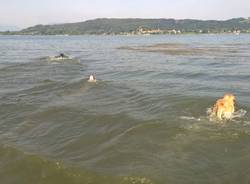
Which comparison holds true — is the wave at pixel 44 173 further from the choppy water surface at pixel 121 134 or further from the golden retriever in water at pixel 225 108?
the golden retriever in water at pixel 225 108

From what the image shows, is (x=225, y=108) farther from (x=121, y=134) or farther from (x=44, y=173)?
(x=44, y=173)

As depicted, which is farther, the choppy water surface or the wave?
the choppy water surface

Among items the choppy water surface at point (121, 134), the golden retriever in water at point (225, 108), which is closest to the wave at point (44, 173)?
the choppy water surface at point (121, 134)

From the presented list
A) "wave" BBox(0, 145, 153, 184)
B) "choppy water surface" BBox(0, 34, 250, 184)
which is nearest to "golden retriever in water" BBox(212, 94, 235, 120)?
"choppy water surface" BBox(0, 34, 250, 184)

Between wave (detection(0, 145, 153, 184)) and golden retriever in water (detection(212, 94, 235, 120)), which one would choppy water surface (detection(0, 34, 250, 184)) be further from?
golden retriever in water (detection(212, 94, 235, 120))

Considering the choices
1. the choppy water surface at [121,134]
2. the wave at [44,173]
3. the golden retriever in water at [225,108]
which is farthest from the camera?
the golden retriever in water at [225,108]

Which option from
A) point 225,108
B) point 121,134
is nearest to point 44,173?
point 121,134

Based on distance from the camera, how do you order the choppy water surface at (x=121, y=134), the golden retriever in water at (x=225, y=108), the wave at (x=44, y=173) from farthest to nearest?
the golden retriever in water at (x=225, y=108), the choppy water surface at (x=121, y=134), the wave at (x=44, y=173)

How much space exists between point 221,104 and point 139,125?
10.9 feet

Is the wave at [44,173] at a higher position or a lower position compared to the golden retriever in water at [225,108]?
lower

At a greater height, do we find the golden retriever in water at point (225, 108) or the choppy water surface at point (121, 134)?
the golden retriever in water at point (225, 108)

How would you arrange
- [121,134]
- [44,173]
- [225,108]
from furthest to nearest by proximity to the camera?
[225,108]
[121,134]
[44,173]

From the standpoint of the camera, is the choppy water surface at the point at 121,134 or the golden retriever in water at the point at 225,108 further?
the golden retriever in water at the point at 225,108

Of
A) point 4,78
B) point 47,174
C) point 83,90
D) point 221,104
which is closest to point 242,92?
point 221,104
